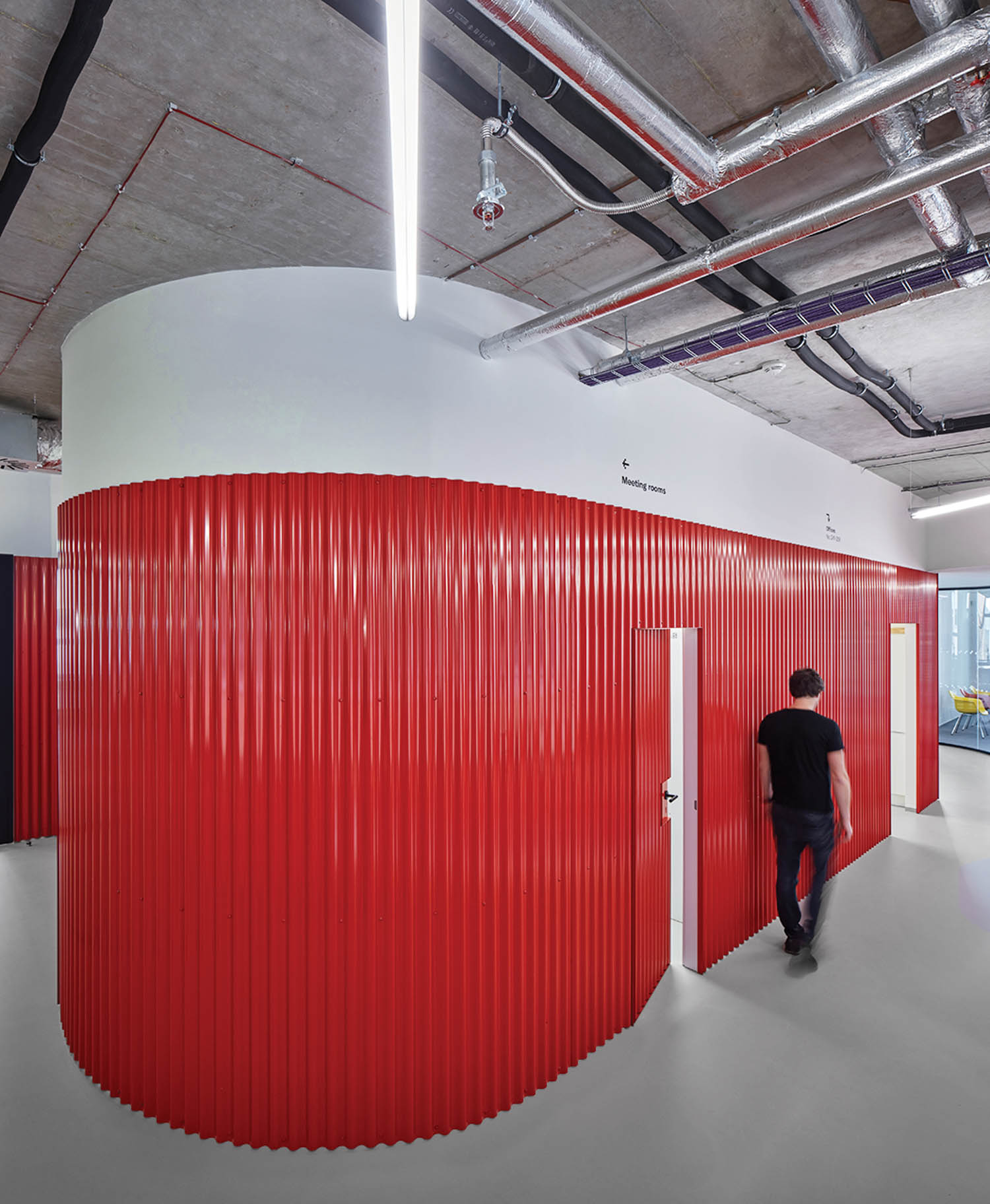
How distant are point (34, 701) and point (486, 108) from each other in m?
6.74

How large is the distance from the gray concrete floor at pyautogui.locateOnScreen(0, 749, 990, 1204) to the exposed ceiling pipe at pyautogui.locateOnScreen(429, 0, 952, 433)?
364cm

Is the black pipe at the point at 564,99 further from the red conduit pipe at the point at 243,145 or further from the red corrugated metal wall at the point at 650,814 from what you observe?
the red corrugated metal wall at the point at 650,814

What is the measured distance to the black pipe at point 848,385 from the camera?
4298mm

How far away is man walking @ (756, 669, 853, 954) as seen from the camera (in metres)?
4.52

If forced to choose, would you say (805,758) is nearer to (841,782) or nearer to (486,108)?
(841,782)

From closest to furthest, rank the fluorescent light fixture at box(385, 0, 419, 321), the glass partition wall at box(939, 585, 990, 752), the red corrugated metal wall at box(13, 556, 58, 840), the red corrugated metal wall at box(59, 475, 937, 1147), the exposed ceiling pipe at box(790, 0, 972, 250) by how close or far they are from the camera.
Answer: the fluorescent light fixture at box(385, 0, 419, 321)
the exposed ceiling pipe at box(790, 0, 972, 250)
the red corrugated metal wall at box(59, 475, 937, 1147)
the red corrugated metal wall at box(13, 556, 58, 840)
the glass partition wall at box(939, 585, 990, 752)

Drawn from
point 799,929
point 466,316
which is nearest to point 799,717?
point 799,929

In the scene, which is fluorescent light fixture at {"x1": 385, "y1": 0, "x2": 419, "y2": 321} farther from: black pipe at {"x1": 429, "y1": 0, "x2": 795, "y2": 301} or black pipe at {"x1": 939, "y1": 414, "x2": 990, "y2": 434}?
black pipe at {"x1": 939, "y1": 414, "x2": 990, "y2": 434}

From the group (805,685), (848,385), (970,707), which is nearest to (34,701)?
(805,685)

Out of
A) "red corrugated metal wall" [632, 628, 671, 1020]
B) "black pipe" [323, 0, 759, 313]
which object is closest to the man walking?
"red corrugated metal wall" [632, 628, 671, 1020]

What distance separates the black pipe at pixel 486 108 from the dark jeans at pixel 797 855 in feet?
11.6

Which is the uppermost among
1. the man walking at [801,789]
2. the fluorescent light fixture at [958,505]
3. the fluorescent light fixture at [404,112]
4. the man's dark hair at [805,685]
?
the fluorescent light fixture at [404,112]

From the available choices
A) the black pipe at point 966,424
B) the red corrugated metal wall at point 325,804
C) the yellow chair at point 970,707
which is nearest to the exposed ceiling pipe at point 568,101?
the red corrugated metal wall at point 325,804

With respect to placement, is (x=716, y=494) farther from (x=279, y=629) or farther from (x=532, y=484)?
(x=279, y=629)
